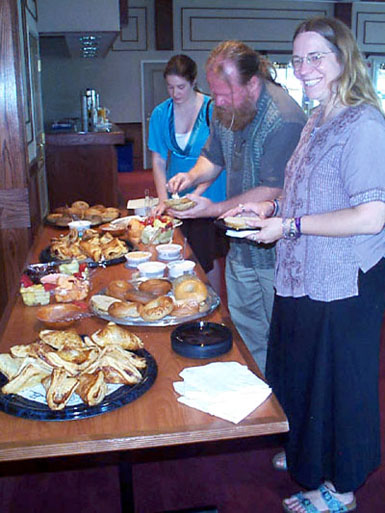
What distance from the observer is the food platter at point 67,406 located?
1.05m

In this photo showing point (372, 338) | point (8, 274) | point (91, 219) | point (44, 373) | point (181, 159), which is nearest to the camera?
point (44, 373)

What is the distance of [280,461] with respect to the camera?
2131 millimetres

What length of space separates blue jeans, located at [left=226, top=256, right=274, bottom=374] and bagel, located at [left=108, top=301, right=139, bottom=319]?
2.85 ft

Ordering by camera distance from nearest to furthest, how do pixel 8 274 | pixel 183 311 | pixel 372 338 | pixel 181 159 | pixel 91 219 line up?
1. pixel 183 311
2. pixel 372 338
3. pixel 91 219
4. pixel 181 159
5. pixel 8 274

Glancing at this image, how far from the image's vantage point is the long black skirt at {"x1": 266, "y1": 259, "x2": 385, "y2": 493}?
63.3 inches

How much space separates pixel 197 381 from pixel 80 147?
4434 mm

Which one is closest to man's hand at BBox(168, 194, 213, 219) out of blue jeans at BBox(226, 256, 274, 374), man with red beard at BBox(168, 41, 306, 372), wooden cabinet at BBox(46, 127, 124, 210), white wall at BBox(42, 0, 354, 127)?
man with red beard at BBox(168, 41, 306, 372)

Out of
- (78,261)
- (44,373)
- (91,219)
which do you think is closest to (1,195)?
(91,219)

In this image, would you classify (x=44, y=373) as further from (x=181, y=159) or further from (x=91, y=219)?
(x=181, y=159)

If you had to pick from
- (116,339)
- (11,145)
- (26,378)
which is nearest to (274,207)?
(116,339)

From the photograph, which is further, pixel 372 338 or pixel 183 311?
pixel 372 338

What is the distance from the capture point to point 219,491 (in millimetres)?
2025

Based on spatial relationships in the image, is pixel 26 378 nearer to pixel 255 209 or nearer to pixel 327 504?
pixel 255 209

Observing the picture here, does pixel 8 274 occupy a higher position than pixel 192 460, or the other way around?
pixel 8 274
